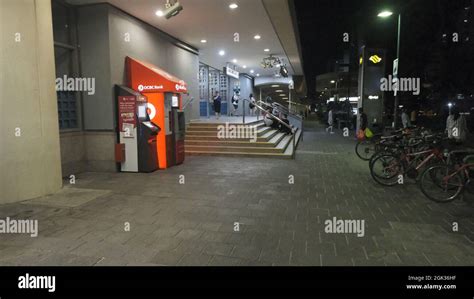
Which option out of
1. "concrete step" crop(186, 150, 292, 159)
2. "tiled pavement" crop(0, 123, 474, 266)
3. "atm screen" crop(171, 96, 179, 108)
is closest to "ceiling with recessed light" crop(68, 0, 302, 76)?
"atm screen" crop(171, 96, 179, 108)

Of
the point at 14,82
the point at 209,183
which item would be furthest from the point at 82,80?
the point at 209,183

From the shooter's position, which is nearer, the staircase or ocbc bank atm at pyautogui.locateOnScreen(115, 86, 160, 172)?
ocbc bank atm at pyautogui.locateOnScreen(115, 86, 160, 172)

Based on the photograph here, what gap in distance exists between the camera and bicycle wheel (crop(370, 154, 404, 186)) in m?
6.62

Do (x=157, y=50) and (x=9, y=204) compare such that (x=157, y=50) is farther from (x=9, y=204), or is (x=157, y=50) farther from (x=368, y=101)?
(x=368, y=101)

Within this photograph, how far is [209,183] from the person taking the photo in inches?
270

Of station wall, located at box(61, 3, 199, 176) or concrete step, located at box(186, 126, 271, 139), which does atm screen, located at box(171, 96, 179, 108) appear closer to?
station wall, located at box(61, 3, 199, 176)

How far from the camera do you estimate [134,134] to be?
25.9 feet

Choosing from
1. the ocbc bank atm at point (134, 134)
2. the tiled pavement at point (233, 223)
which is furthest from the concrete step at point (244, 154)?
the ocbc bank atm at point (134, 134)

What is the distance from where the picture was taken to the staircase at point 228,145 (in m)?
10.5

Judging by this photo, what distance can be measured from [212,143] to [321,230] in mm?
7274

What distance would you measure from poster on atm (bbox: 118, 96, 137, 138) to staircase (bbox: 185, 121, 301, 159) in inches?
130

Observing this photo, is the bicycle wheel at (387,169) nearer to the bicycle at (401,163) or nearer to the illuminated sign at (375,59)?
the bicycle at (401,163)

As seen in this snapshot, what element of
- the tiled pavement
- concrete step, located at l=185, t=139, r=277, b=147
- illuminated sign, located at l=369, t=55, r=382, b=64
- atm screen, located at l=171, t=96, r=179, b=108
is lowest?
the tiled pavement

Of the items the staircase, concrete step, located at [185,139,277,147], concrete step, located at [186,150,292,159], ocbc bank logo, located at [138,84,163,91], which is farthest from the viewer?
concrete step, located at [185,139,277,147]
